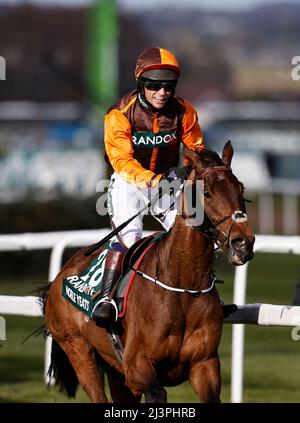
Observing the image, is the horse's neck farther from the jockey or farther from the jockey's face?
the jockey's face

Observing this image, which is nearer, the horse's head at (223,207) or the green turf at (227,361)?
the horse's head at (223,207)

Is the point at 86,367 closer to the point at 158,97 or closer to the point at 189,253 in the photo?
the point at 189,253

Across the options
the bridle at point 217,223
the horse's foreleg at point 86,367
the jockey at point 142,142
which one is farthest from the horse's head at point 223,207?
the horse's foreleg at point 86,367

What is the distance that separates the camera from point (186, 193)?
495 cm

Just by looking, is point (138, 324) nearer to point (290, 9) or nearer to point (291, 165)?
point (291, 165)

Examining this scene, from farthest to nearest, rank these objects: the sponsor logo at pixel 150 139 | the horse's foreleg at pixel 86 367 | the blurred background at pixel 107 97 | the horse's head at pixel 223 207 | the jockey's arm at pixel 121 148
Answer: the blurred background at pixel 107 97 < the horse's foreleg at pixel 86 367 < the sponsor logo at pixel 150 139 < the jockey's arm at pixel 121 148 < the horse's head at pixel 223 207

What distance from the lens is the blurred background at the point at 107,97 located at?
1401 centimetres

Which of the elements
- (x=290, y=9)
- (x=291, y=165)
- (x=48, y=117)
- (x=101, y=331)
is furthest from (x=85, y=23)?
(x=101, y=331)

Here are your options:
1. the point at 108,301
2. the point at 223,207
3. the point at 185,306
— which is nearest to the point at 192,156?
the point at 223,207

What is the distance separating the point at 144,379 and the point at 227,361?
395 centimetres

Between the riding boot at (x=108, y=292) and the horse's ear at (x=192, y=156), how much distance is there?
2.27 feet

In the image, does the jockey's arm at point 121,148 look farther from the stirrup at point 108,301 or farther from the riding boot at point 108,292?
the stirrup at point 108,301

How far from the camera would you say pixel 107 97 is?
1986 cm

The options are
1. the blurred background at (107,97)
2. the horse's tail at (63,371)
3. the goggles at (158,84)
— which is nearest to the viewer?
the goggles at (158,84)
